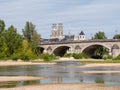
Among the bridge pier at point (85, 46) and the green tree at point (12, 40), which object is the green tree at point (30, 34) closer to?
the bridge pier at point (85, 46)

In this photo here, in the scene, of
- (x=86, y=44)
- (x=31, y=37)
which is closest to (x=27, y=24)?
(x=31, y=37)

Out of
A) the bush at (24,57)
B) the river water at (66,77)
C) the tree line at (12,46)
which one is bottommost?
the river water at (66,77)

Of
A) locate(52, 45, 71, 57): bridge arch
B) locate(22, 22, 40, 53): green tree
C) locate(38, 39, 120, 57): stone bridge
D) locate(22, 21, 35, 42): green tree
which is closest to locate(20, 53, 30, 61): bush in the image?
locate(38, 39, 120, 57): stone bridge

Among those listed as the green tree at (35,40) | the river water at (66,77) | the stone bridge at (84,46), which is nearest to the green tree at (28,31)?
the green tree at (35,40)

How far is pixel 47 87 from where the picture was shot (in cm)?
3212

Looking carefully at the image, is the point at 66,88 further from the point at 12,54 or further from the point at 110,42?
the point at 110,42

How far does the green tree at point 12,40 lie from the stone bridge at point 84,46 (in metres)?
29.7

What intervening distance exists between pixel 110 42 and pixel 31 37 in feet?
103

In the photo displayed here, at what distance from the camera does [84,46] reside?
128 metres

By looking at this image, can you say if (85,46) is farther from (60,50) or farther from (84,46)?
(60,50)

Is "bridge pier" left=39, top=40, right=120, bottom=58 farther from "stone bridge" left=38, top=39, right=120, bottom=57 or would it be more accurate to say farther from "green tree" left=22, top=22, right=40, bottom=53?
"green tree" left=22, top=22, right=40, bottom=53

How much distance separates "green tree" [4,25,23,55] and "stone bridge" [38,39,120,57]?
97.4 feet

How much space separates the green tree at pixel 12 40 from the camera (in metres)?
104

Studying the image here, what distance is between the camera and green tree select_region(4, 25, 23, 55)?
4075 inches
